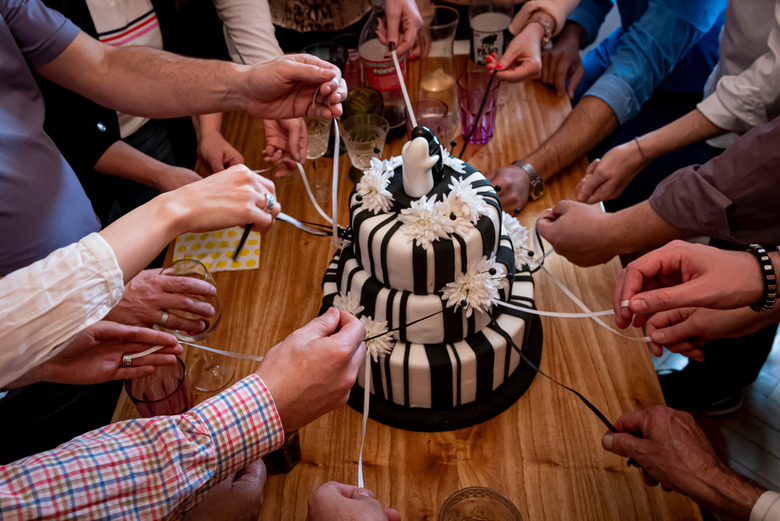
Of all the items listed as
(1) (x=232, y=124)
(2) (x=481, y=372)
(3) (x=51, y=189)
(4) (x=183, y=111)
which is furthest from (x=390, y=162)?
(1) (x=232, y=124)

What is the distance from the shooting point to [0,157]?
1405 mm

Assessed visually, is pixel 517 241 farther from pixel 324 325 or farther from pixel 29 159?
pixel 29 159

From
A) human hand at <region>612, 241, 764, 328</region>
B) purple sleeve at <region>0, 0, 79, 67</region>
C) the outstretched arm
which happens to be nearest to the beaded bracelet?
human hand at <region>612, 241, 764, 328</region>

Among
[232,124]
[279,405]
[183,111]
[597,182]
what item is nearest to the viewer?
[279,405]

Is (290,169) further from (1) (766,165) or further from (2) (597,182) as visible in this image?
(1) (766,165)

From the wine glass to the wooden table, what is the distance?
0.04 metres

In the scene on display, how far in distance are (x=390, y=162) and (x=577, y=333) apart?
70 cm

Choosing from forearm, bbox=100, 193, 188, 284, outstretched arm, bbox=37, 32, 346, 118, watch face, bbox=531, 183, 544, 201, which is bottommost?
watch face, bbox=531, 183, 544, 201

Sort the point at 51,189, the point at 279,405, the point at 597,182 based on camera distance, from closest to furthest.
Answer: the point at 279,405, the point at 51,189, the point at 597,182

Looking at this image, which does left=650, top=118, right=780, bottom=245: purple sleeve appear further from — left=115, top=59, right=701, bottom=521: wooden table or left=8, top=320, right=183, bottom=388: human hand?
left=8, top=320, right=183, bottom=388: human hand

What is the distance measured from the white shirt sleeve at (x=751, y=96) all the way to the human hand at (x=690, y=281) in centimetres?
68

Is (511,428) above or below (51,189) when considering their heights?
below

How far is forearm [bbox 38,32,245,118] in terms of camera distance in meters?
1.63

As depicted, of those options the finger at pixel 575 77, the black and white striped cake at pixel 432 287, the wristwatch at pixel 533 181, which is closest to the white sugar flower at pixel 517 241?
the black and white striped cake at pixel 432 287
